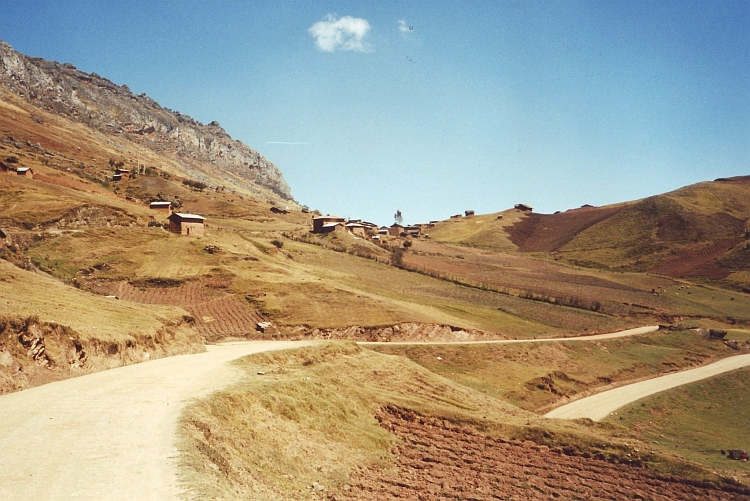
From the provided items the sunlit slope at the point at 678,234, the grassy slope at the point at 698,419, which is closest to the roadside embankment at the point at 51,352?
the grassy slope at the point at 698,419

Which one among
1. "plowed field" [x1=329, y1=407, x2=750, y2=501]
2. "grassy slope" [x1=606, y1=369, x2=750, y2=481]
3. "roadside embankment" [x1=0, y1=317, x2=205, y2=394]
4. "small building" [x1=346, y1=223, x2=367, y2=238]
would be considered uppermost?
"small building" [x1=346, y1=223, x2=367, y2=238]

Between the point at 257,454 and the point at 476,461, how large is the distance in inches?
411

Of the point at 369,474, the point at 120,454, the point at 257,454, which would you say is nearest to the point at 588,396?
the point at 369,474

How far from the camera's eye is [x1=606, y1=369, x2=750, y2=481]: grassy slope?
110 feet

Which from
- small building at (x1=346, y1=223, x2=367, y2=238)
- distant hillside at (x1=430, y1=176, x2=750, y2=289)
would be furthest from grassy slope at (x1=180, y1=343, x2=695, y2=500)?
distant hillside at (x1=430, y1=176, x2=750, y2=289)

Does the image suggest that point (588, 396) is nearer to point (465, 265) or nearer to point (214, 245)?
point (214, 245)

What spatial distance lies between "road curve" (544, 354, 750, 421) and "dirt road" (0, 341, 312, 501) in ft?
98.2

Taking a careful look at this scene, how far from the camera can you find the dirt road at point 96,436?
34.5ft

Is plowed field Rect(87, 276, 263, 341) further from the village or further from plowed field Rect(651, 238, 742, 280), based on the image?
plowed field Rect(651, 238, 742, 280)

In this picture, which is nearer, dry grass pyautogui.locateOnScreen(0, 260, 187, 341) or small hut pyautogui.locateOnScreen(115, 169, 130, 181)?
dry grass pyautogui.locateOnScreen(0, 260, 187, 341)

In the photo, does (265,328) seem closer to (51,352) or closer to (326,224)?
(51,352)

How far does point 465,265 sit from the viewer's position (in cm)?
11656

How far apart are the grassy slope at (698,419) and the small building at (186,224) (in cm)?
5738

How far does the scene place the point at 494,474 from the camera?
20406 mm
